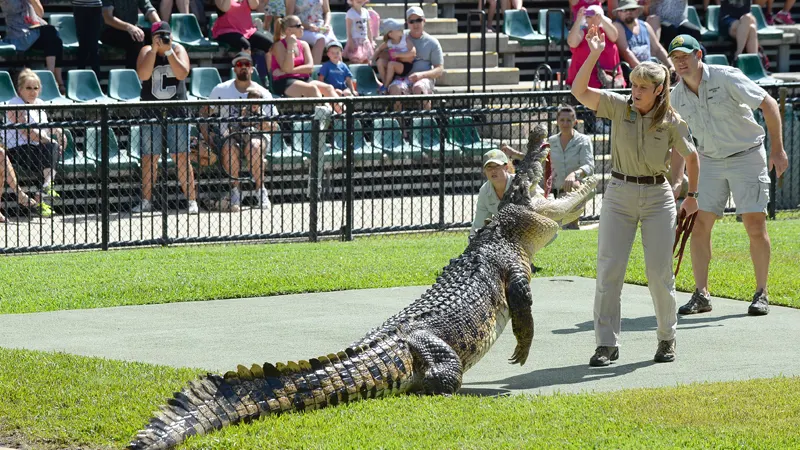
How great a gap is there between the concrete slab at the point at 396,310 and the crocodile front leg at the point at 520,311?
152mm

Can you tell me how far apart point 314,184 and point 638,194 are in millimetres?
6327

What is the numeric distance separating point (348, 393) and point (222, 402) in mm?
708

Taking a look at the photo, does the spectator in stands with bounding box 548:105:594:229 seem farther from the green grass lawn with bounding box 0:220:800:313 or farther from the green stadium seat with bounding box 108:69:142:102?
the green stadium seat with bounding box 108:69:142:102

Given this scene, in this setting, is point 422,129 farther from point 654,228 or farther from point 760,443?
point 760,443

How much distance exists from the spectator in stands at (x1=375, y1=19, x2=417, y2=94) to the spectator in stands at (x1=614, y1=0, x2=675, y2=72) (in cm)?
320

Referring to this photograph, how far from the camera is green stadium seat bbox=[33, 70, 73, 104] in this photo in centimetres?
1475

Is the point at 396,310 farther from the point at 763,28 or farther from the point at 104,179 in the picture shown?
the point at 763,28

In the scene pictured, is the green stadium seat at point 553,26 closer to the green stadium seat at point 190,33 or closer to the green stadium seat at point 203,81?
the green stadium seat at point 190,33

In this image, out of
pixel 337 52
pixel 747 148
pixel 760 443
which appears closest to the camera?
pixel 760 443

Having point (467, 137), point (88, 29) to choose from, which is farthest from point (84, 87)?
point (467, 137)

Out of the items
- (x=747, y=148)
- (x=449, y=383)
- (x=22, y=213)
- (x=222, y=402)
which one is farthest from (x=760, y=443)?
(x=22, y=213)

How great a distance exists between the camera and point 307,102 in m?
→ 12.7

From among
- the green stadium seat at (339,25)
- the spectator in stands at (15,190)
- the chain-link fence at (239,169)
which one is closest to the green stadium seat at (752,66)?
the green stadium seat at (339,25)

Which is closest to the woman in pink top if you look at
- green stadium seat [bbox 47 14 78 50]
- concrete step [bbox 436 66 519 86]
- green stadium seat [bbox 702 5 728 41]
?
green stadium seat [bbox 47 14 78 50]
